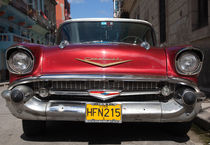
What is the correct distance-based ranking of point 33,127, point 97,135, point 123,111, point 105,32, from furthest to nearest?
point 105,32 → point 97,135 → point 33,127 → point 123,111

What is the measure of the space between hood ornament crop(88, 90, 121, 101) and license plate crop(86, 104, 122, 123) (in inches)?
3.5

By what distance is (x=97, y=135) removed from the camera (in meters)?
2.95

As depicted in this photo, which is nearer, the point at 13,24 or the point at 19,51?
the point at 19,51

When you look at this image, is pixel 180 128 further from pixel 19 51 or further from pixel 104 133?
pixel 19 51

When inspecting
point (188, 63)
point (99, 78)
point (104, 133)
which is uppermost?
point (188, 63)

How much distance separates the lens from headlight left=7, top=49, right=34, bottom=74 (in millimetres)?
2625

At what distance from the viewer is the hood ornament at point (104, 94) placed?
2.47 m

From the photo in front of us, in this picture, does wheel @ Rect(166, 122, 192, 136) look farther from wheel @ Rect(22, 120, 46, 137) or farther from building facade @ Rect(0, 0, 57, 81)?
building facade @ Rect(0, 0, 57, 81)

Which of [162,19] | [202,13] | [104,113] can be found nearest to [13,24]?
[162,19]

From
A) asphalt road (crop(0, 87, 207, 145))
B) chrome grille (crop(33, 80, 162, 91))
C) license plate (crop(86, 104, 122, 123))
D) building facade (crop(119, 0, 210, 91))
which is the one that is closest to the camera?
license plate (crop(86, 104, 122, 123))

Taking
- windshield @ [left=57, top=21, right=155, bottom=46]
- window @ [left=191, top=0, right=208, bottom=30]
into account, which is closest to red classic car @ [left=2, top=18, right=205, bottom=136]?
windshield @ [left=57, top=21, right=155, bottom=46]

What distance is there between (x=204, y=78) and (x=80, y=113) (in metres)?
5.90

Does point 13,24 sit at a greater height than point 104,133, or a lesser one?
greater

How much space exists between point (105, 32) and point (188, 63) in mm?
1407
